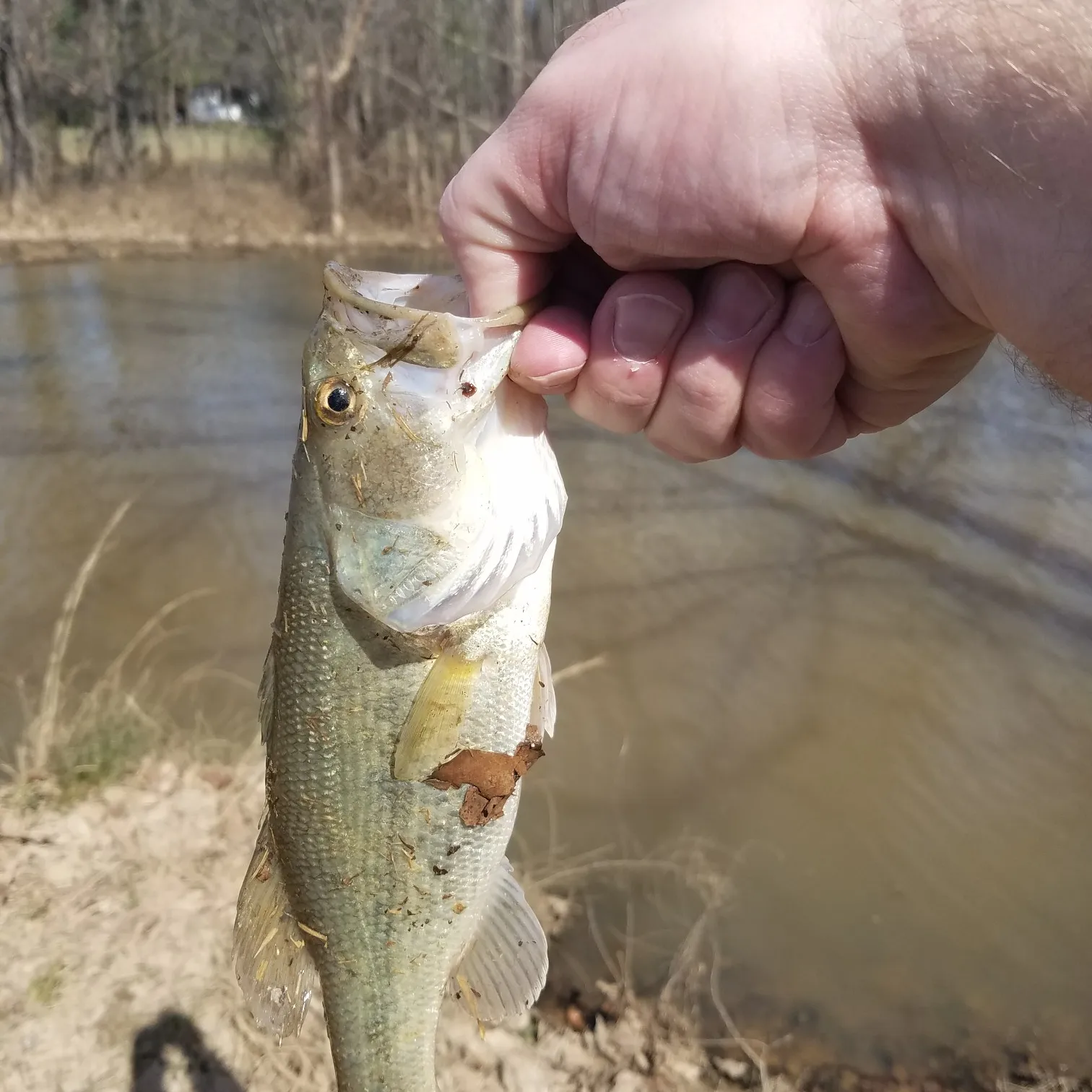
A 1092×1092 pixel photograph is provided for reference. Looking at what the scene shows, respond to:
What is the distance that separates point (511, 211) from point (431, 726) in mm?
1047

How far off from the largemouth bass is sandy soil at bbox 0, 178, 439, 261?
15240 millimetres

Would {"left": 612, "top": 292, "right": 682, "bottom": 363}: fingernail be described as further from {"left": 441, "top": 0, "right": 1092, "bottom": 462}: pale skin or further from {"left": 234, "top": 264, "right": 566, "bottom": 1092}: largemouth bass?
{"left": 234, "top": 264, "right": 566, "bottom": 1092}: largemouth bass

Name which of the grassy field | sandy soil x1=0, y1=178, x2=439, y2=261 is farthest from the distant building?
sandy soil x1=0, y1=178, x2=439, y2=261

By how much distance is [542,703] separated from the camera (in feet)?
6.50

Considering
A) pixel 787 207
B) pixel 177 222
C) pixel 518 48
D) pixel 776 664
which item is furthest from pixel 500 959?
pixel 518 48

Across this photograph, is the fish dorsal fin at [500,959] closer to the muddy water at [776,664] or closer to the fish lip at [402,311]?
the fish lip at [402,311]

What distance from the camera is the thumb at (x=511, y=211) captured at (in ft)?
5.62

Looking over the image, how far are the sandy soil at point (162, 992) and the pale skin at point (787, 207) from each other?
2.69 m

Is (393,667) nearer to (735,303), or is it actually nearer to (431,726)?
(431,726)

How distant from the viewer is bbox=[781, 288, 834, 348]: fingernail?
188 centimetres

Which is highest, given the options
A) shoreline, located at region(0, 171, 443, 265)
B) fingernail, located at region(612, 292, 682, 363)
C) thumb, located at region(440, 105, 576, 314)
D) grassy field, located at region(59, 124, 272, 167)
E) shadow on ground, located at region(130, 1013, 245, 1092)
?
thumb, located at region(440, 105, 576, 314)

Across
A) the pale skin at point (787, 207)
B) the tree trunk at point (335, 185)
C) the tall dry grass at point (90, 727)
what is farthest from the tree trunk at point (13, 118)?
the pale skin at point (787, 207)

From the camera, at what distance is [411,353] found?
175 cm

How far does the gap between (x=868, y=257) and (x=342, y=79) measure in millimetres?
19201
